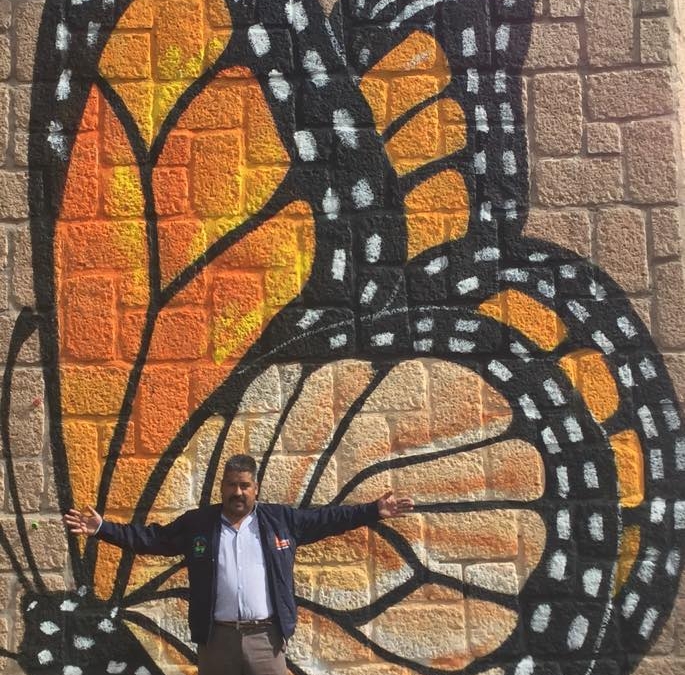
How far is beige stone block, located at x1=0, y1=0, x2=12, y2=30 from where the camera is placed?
14.7 ft

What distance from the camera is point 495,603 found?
411 cm

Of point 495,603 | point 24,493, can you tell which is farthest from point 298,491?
point 24,493

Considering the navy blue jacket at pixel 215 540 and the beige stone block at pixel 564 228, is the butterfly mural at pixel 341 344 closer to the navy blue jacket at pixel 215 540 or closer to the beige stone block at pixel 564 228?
the beige stone block at pixel 564 228

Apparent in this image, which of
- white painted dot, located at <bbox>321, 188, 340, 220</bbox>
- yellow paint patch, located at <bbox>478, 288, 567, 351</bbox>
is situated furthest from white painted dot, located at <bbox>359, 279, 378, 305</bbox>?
yellow paint patch, located at <bbox>478, 288, 567, 351</bbox>

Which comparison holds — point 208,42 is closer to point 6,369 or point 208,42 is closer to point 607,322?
point 6,369

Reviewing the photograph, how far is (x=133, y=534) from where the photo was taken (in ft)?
11.7

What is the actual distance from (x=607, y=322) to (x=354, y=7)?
204 centimetres

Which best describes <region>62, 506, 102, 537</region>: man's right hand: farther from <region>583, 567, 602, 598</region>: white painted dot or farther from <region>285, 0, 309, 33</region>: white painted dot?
<region>285, 0, 309, 33</region>: white painted dot

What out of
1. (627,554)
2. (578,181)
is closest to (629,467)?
(627,554)

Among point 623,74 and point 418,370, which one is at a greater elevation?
point 623,74

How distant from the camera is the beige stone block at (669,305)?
4223 mm

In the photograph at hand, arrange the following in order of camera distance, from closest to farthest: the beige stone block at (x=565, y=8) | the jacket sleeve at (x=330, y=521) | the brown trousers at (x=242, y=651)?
the brown trousers at (x=242, y=651), the jacket sleeve at (x=330, y=521), the beige stone block at (x=565, y=8)

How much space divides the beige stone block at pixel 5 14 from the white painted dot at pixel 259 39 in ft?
4.05

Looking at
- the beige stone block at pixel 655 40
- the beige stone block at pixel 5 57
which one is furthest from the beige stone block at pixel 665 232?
the beige stone block at pixel 5 57
